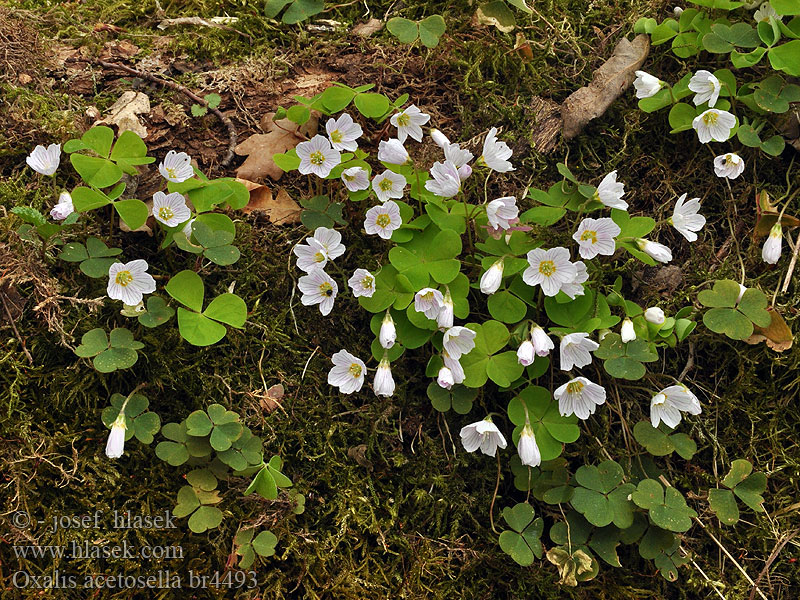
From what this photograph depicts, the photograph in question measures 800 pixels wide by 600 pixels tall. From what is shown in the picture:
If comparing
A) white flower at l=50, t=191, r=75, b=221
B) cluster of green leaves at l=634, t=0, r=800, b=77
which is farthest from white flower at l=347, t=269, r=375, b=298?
cluster of green leaves at l=634, t=0, r=800, b=77

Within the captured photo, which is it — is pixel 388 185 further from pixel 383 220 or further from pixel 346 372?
pixel 346 372

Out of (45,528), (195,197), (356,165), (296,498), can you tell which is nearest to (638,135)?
(356,165)

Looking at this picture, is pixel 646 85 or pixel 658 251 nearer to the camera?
pixel 658 251

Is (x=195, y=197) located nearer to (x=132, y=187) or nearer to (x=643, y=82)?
(x=132, y=187)

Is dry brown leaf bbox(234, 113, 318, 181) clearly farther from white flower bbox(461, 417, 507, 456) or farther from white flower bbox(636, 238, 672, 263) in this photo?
white flower bbox(636, 238, 672, 263)

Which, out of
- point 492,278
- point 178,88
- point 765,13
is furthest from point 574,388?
point 178,88

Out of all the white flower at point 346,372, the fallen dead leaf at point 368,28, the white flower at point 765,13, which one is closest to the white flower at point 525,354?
the white flower at point 346,372
